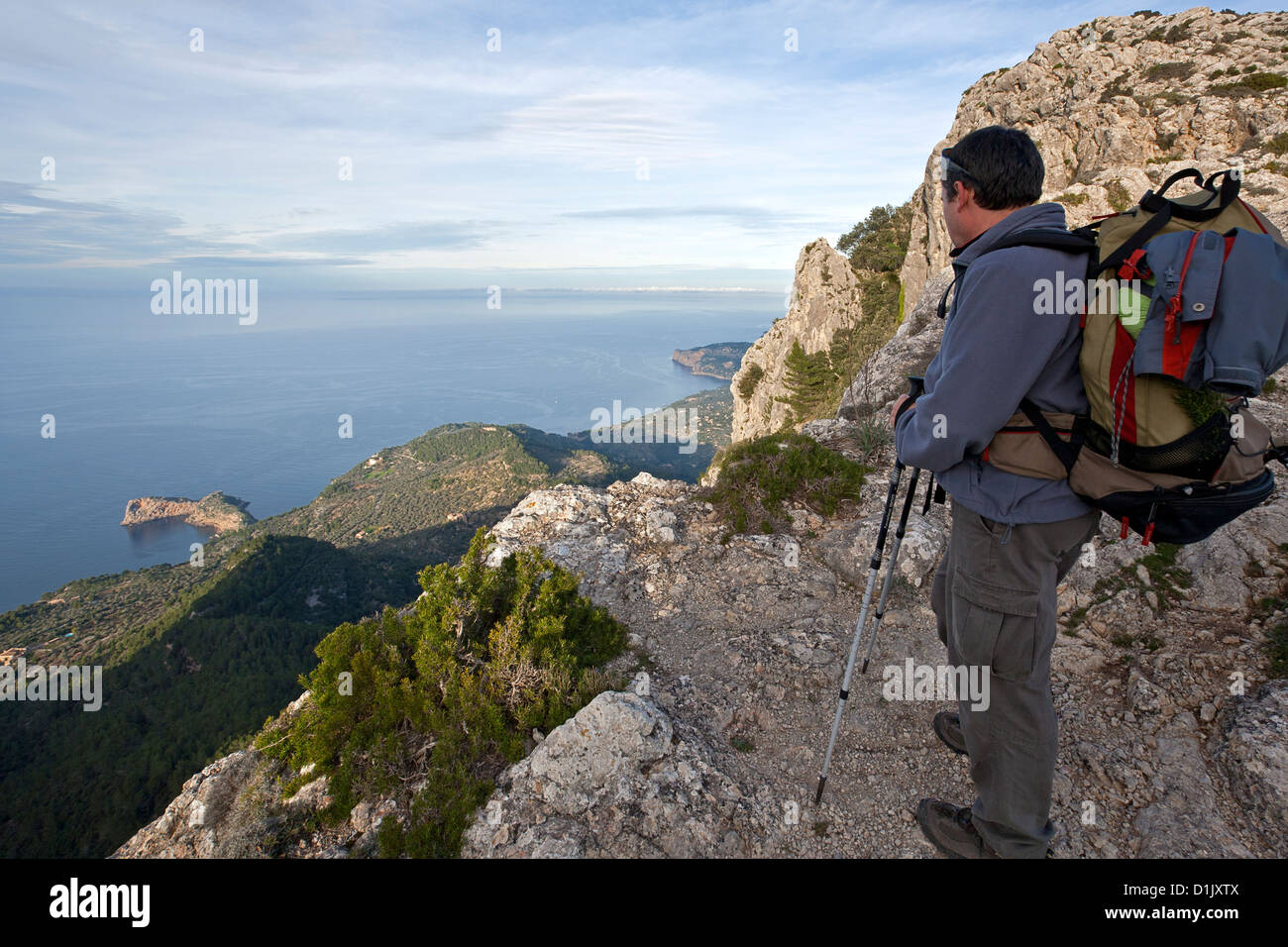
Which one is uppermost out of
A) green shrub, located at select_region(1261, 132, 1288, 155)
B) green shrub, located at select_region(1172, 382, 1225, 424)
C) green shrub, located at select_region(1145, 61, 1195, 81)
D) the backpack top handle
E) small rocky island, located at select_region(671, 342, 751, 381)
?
small rocky island, located at select_region(671, 342, 751, 381)

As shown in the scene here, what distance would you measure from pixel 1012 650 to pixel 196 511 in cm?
15208

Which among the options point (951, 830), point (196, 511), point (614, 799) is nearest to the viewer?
point (951, 830)

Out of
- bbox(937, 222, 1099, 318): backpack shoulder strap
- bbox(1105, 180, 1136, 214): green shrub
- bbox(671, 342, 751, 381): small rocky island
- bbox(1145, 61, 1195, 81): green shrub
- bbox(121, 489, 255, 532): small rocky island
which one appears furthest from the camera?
bbox(671, 342, 751, 381): small rocky island

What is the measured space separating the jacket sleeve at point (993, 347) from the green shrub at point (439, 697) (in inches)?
136

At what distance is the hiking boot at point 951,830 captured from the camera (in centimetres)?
315

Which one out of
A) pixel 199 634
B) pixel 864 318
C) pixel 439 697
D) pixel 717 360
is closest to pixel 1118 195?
pixel 864 318

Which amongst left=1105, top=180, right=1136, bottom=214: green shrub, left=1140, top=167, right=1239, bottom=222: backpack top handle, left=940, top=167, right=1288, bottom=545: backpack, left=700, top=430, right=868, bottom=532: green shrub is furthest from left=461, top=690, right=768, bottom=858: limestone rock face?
left=1105, top=180, right=1136, bottom=214: green shrub

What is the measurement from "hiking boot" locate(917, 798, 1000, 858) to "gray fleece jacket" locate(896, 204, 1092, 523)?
203 cm

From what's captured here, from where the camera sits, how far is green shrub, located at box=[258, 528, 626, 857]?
3.82 meters

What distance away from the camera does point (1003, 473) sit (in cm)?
253

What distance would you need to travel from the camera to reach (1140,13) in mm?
25922

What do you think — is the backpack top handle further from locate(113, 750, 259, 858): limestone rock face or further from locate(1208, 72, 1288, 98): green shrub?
locate(1208, 72, 1288, 98): green shrub

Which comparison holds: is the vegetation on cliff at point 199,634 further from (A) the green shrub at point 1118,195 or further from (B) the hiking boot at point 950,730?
(A) the green shrub at point 1118,195

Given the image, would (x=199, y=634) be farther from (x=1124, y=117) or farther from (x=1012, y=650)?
(x=1124, y=117)
